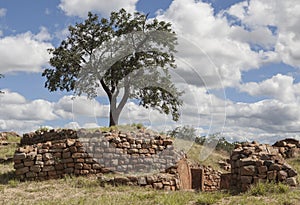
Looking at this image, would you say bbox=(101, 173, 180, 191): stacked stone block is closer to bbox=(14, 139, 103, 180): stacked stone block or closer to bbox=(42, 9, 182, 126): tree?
bbox=(14, 139, 103, 180): stacked stone block

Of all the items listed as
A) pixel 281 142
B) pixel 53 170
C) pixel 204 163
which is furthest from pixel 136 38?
pixel 53 170

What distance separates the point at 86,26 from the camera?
96.2ft

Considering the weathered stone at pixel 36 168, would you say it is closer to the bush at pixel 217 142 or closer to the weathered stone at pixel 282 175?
the weathered stone at pixel 282 175

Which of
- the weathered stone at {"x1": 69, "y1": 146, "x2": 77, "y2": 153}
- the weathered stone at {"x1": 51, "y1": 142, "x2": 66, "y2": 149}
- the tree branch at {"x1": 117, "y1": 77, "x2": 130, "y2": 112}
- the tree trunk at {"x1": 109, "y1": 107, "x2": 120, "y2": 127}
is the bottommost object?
the weathered stone at {"x1": 69, "y1": 146, "x2": 77, "y2": 153}

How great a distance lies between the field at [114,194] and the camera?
31.4 ft

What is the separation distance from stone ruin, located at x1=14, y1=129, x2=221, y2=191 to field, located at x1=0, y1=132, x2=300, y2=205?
0.55 metres

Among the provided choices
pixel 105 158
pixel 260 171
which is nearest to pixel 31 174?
pixel 105 158

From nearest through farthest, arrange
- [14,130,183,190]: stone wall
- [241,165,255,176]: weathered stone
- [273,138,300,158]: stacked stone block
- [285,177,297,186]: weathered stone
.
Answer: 1. [285,177,297,186]: weathered stone
2. [241,165,255,176]: weathered stone
3. [14,130,183,190]: stone wall
4. [273,138,300,158]: stacked stone block

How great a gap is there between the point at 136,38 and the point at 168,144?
575 inches

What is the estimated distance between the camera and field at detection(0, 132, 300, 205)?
31.4 ft

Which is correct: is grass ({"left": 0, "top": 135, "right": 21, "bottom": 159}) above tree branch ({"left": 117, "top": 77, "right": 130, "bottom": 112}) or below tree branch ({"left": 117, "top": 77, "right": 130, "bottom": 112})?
below

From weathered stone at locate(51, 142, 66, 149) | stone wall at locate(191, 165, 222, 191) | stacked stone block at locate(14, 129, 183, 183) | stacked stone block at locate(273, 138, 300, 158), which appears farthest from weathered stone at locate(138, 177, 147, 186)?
stacked stone block at locate(273, 138, 300, 158)

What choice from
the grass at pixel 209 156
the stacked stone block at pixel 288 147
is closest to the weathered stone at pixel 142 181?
the stacked stone block at pixel 288 147

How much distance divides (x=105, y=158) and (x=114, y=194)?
3056 millimetres
